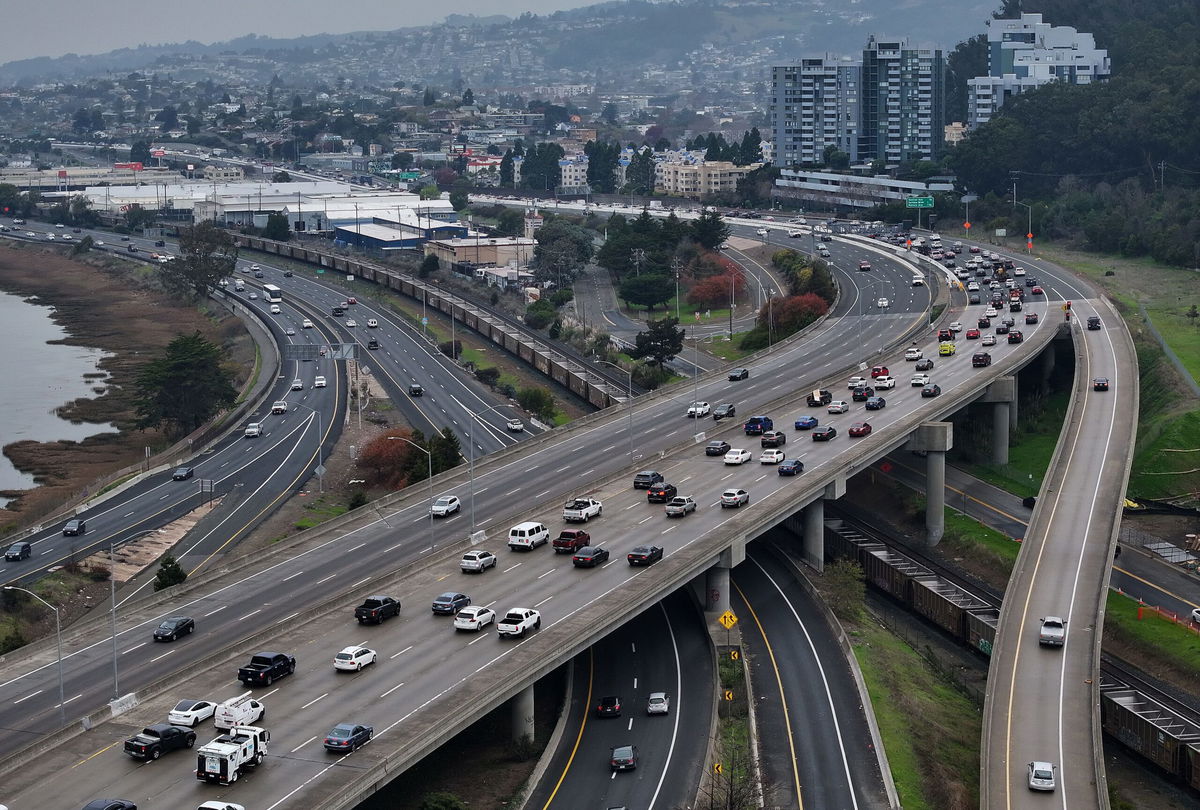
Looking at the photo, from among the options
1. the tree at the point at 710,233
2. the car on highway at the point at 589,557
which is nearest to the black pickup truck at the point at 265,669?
the car on highway at the point at 589,557

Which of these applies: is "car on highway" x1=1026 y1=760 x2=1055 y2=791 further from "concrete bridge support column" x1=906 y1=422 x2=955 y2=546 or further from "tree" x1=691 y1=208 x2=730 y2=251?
"tree" x1=691 y1=208 x2=730 y2=251

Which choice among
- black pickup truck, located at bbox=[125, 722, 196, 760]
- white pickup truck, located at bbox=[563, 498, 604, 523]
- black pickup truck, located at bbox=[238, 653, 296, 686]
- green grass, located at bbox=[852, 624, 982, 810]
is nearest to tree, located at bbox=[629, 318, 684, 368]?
white pickup truck, located at bbox=[563, 498, 604, 523]

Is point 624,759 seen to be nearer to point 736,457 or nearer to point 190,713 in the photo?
point 190,713

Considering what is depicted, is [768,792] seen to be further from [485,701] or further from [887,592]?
[887,592]

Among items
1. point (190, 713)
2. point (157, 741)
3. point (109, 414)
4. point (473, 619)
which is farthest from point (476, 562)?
point (109, 414)

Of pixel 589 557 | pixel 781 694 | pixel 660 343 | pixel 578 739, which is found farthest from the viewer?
pixel 660 343

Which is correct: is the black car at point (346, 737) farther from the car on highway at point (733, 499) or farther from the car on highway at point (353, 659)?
the car on highway at point (733, 499)

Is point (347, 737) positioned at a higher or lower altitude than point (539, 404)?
higher
